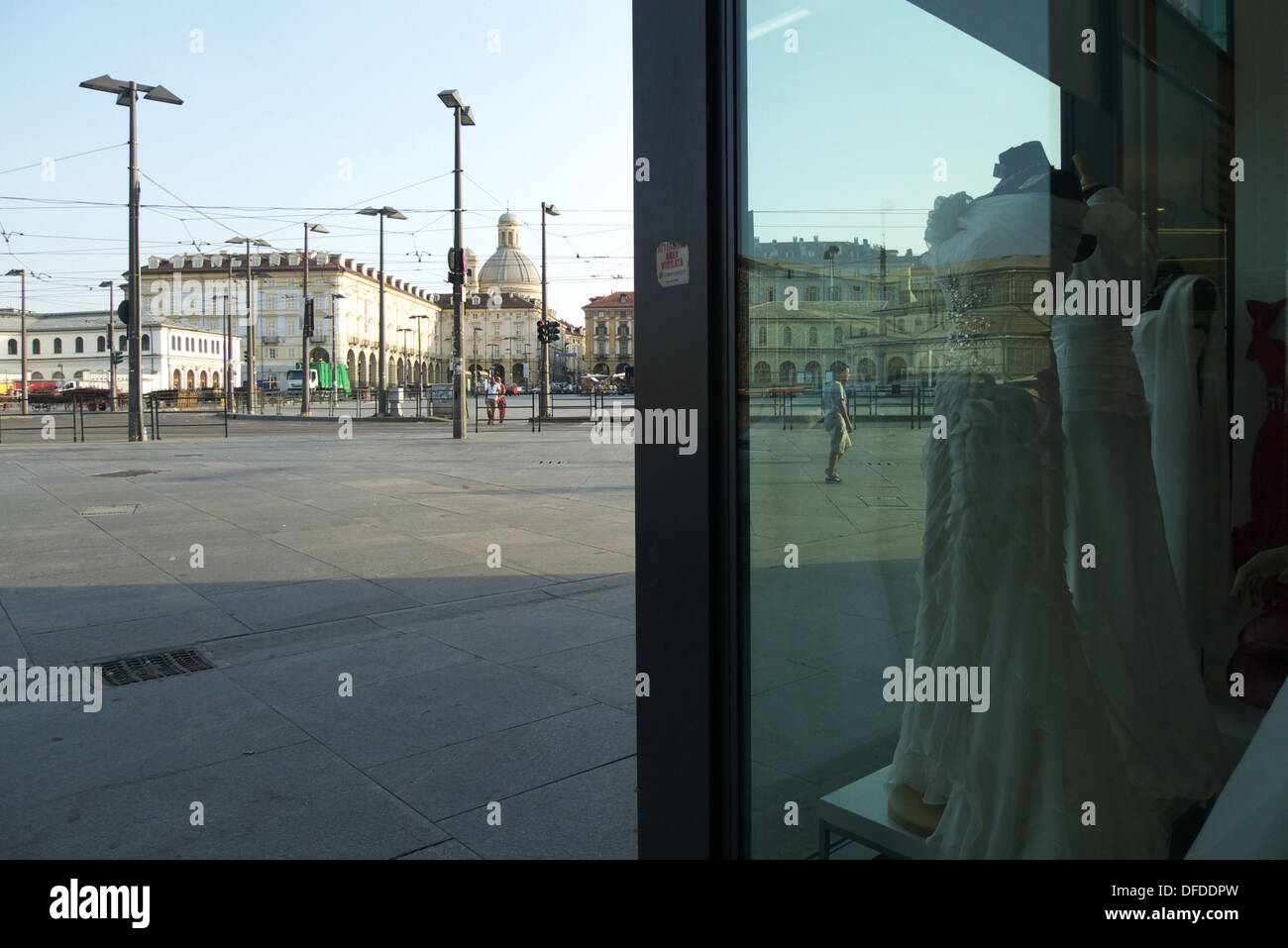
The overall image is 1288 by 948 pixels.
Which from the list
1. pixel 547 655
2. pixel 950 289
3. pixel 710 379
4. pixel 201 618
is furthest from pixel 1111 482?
pixel 201 618

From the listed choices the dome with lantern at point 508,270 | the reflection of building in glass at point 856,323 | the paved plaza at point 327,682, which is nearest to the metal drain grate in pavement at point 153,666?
the paved plaza at point 327,682

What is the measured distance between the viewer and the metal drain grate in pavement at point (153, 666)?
14.0 feet

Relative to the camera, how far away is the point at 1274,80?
7.91 feet

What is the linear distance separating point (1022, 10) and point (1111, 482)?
111cm

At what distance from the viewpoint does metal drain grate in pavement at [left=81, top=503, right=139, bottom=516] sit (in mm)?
9352

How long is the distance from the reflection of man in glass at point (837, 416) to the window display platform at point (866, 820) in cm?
78

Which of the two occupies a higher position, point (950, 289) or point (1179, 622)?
point (950, 289)

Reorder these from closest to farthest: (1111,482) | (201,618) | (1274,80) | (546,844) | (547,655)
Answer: (1111,482)
(1274,80)
(546,844)
(547,655)
(201,618)

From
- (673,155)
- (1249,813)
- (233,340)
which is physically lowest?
(1249,813)

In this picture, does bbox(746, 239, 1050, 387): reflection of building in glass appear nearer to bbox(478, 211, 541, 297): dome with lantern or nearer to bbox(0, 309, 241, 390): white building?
bbox(0, 309, 241, 390): white building

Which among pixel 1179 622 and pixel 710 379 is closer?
pixel 710 379

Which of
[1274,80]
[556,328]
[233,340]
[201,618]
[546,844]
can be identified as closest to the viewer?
[1274,80]

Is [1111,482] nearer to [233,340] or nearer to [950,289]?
[950,289]

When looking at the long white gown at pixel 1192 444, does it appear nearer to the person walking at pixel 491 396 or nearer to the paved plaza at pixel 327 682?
the paved plaza at pixel 327 682
